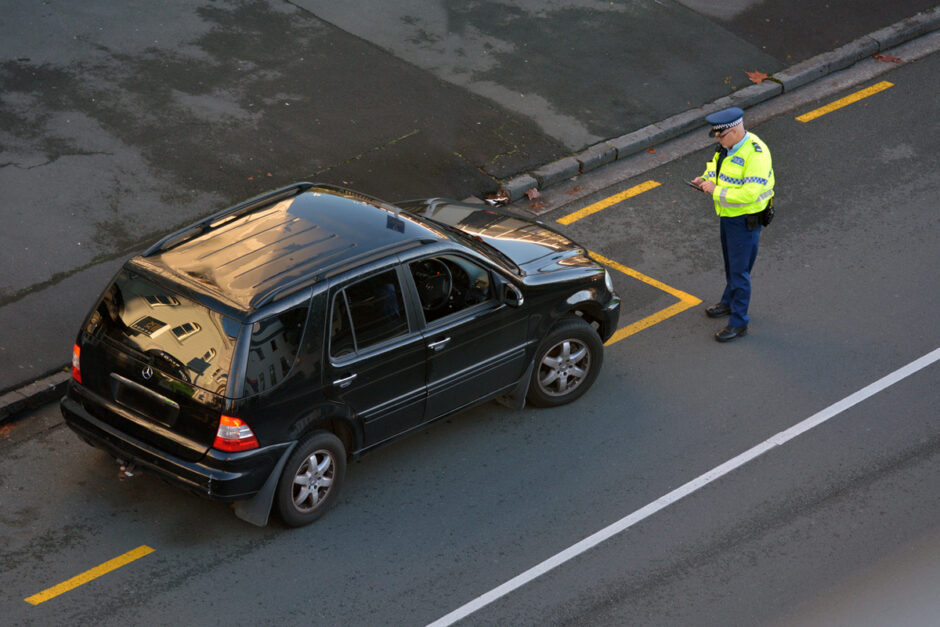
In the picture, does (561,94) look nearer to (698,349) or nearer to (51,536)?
(698,349)

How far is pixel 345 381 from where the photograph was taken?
762 centimetres

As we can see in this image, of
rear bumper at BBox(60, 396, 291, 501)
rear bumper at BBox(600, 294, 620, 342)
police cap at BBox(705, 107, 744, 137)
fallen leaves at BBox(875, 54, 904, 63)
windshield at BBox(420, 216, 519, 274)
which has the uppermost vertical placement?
police cap at BBox(705, 107, 744, 137)

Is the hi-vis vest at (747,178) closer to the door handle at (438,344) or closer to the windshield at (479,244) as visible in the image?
the windshield at (479,244)

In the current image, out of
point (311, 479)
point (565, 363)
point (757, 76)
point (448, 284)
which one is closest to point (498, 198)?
point (565, 363)

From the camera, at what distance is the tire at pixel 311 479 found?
752cm

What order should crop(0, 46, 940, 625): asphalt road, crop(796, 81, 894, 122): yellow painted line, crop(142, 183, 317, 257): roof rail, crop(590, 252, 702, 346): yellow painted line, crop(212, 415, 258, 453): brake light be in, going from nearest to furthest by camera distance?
crop(212, 415, 258, 453): brake light < crop(0, 46, 940, 625): asphalt road < crop(142, 183, 317, 257): roof rail < crop(590, 252, 702, 346): yellow painted line < crop(796, 81, 894, 122): yellow painted line

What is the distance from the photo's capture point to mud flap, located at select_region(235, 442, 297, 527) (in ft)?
24.3

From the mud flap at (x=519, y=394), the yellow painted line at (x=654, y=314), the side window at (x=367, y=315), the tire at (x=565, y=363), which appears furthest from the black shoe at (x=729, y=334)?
the side window at (x=367, y=315)

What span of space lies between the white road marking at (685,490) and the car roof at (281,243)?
2.28 m

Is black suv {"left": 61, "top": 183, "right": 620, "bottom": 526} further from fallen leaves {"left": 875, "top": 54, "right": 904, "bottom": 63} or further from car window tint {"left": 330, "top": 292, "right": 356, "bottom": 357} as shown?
fallen leaves {"left": 875, "top": 54, "right": 904, "bottom": 63}

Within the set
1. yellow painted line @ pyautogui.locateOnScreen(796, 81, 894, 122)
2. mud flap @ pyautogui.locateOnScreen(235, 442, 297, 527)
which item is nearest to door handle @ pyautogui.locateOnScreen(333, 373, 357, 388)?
mud flap @ pyautogui.locateOnScreen(235, 442, 297, 527)

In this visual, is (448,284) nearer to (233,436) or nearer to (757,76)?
(233,436)

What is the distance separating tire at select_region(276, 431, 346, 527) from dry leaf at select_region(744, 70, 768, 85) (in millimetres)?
8400

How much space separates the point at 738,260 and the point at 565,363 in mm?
1948
